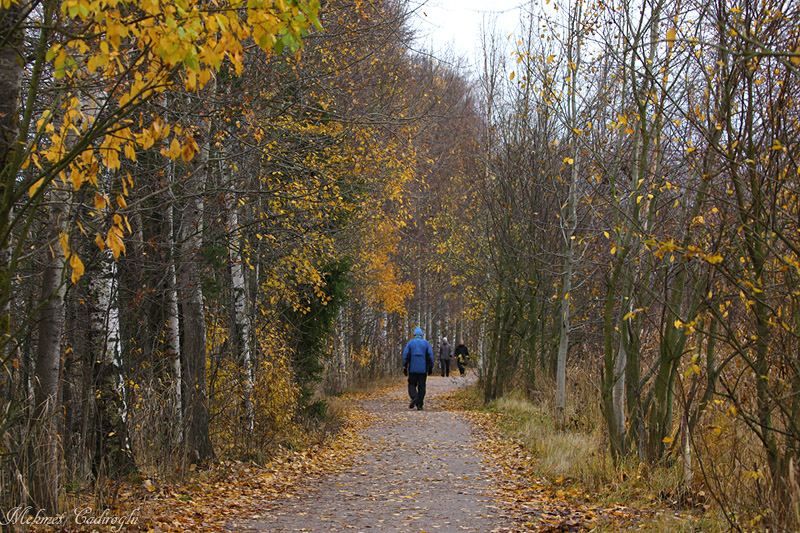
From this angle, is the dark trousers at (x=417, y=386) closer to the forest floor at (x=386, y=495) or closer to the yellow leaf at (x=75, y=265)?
the forest floor at (x=386, y=495)

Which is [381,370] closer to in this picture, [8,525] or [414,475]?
[414,475]

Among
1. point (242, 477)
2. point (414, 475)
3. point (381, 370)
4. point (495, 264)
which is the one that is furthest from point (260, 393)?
point (381, 370)

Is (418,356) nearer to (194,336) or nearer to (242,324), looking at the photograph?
(242,324)

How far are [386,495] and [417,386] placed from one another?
10.3 m

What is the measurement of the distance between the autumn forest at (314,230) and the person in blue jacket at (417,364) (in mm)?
1795

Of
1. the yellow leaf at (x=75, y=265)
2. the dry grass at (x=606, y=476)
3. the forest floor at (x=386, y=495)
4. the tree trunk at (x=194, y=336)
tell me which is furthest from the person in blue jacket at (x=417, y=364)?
the yellow leaf at (x=75, y=265)

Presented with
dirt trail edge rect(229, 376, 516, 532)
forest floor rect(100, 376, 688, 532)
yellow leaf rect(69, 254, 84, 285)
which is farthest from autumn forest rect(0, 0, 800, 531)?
dirt trail edge rect(229, 376, 516, 532)

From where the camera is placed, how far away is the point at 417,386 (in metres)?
18.7

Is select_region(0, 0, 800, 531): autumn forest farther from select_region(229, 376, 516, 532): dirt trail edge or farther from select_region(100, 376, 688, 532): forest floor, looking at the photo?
select_region(229, 376, 516, 532): dirt trail edge

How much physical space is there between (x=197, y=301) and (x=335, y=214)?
5149mm

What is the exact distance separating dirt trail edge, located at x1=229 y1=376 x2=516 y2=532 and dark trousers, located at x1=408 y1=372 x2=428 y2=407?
3.87 meters

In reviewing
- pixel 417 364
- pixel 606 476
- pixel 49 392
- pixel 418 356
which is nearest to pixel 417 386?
pixel 417 364

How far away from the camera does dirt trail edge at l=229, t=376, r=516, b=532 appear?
6857 millimetres

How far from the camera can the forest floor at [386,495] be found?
6648 mm
